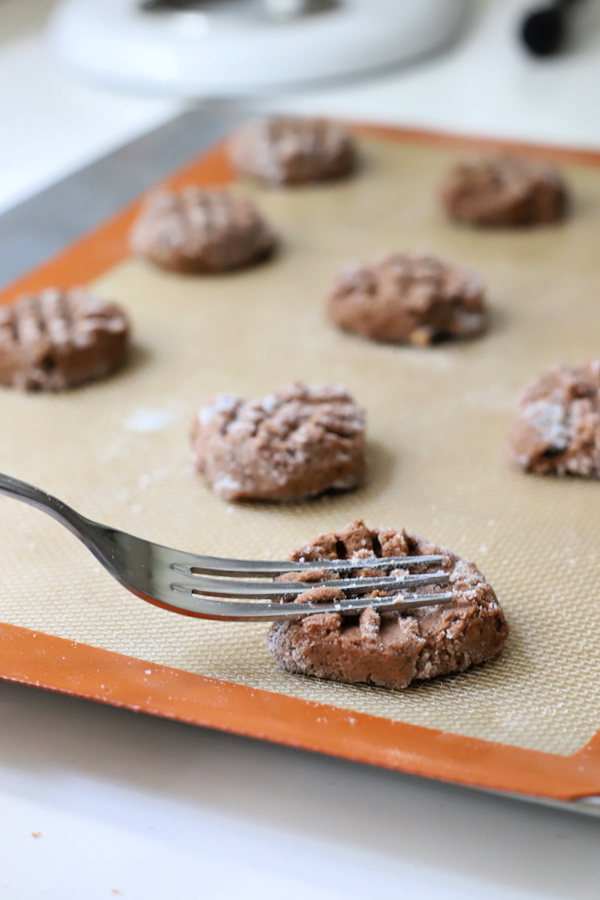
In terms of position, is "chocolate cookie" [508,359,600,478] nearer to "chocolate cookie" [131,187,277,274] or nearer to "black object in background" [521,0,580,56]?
"chocolate cookie" [131,187,277,274]

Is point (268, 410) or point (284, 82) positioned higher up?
point (284, 82)

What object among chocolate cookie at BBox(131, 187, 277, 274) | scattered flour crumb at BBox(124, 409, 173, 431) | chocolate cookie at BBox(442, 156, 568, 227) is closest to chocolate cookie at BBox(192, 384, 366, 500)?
scattered flour crumb at BBox(124, 409, 173, 431)

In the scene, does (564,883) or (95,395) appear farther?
(95,395)

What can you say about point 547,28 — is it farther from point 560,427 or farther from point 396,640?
point 396,640

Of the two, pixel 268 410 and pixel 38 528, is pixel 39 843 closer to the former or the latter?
pixel 38 528

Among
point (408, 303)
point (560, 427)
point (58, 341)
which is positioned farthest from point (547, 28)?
point (58, 341)

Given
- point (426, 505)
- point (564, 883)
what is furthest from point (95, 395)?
point (564, 883)

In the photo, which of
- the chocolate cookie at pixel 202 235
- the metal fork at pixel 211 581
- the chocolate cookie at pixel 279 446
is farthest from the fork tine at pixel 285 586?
the chocolate cookie at pixel 202 235
